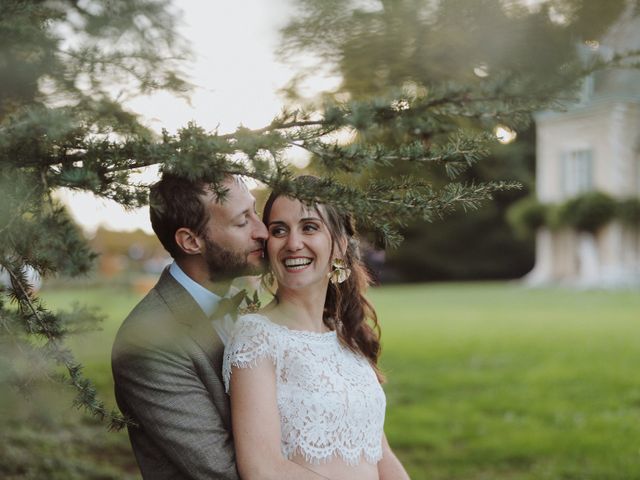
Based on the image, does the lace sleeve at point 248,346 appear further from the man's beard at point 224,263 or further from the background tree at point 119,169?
the background tree at point 119,169

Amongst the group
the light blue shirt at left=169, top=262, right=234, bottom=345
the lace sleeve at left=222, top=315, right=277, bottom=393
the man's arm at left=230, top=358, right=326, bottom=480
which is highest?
the light blue shirt at left=169, top=262, right=234, bottom=345

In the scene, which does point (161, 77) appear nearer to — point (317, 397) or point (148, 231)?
point (148, 231)

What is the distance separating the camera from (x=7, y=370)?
1.46 metres

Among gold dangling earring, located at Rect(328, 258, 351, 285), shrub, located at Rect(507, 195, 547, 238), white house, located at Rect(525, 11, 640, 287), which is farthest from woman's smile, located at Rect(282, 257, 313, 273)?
shrub, located at Rect(507, 195, 547, 238)

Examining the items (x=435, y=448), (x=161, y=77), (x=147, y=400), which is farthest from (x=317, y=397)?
(x=435, y=448)

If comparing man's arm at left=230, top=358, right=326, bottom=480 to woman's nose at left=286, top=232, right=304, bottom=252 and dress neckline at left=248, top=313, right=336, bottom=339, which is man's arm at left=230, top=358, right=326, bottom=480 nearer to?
dress neckline at left=248, top=313, right=336, bottom=339

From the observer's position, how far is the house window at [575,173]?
21391mm

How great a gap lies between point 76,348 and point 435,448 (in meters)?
3.99

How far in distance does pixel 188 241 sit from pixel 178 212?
10cm

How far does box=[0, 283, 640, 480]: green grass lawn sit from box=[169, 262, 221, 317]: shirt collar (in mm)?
274

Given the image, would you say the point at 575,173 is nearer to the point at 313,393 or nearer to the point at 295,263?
the point at 295,263

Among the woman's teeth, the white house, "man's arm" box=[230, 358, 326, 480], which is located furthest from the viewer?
the white house

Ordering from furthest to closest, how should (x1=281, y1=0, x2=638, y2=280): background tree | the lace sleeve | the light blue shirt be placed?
the light blue shirt, the lace sleeve, (x1=281, y1=0, x2=638, y2=280): background tree

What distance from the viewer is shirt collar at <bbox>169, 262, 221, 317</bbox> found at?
6.51 ft
